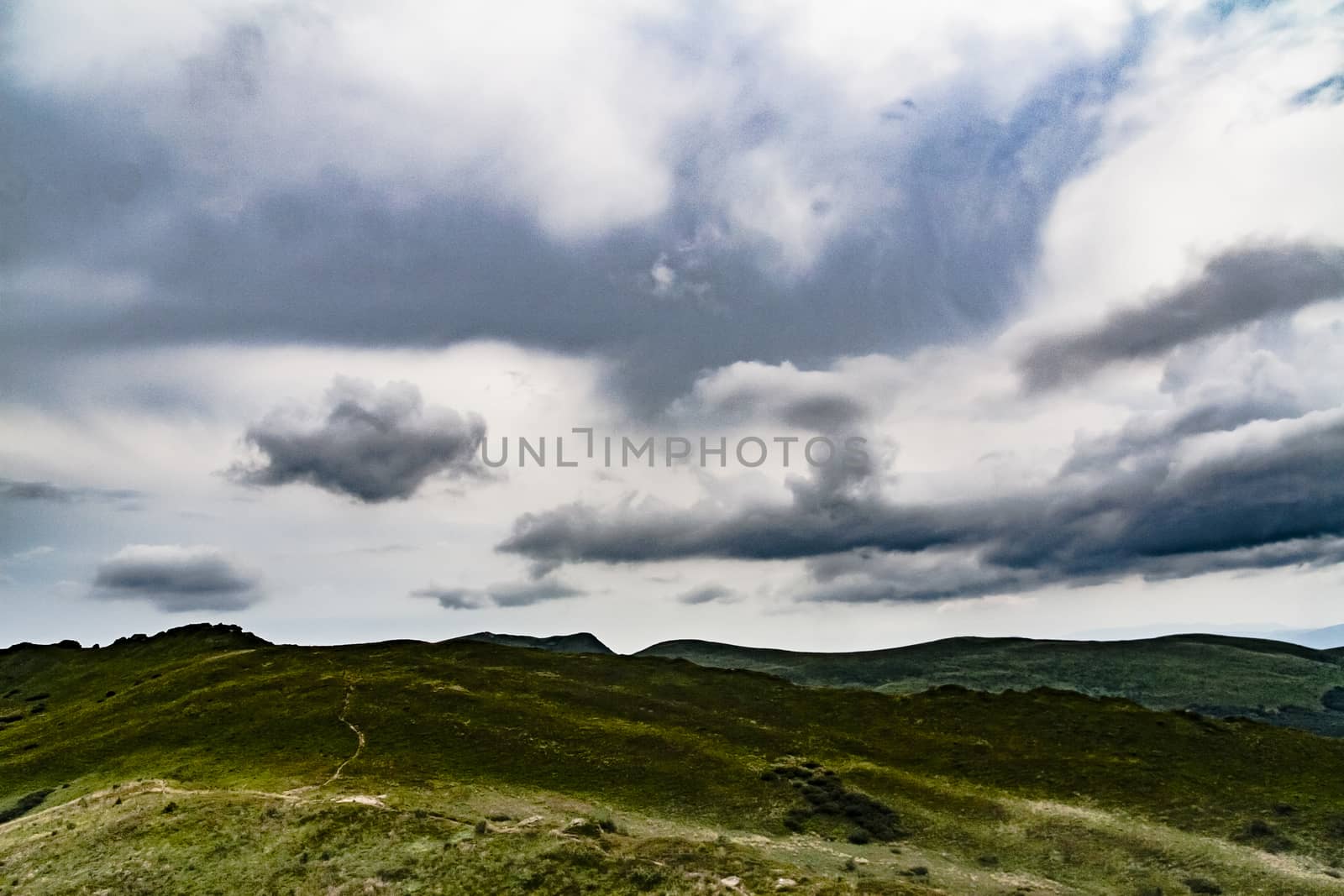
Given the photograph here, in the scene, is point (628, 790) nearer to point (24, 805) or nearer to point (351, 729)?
point (351, 729)

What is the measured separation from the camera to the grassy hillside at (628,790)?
4819 cm

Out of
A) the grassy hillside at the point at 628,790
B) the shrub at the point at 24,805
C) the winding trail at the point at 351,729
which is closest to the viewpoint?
the grassy hillside at the point at 628,790

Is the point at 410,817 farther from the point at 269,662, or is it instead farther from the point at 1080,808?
the point at 269,662

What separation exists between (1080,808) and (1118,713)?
38.8m

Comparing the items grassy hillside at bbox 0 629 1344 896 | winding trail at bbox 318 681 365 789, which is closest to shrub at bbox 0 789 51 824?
grassy hillside at bbox 0 629 1344 896

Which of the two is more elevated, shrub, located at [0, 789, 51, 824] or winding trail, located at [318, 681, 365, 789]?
winding trail, located at [318, 681, 365, 789]

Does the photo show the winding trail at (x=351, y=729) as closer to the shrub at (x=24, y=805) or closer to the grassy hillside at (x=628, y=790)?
the grassy hillside at (x=628, y=790)

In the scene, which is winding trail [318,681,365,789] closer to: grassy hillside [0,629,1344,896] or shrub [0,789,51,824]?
grassy hillside [0,629,1344,896]

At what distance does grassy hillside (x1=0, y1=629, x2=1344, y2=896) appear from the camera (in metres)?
48.2

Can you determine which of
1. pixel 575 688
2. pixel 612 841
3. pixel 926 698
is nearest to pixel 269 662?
pixel 575 688

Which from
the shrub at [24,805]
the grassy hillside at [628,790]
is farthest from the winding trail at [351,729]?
the shrub at [24,805]

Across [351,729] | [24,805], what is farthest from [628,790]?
[24,805]

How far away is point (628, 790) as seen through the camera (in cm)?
7006

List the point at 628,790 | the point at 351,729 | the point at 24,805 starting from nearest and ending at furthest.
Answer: the point at 24,805 < the point at 628,790 < the point at 351,729
